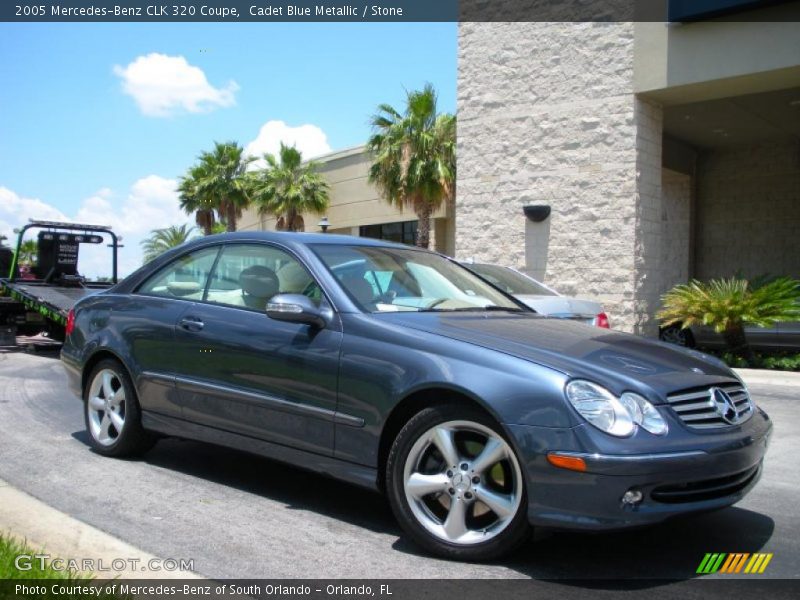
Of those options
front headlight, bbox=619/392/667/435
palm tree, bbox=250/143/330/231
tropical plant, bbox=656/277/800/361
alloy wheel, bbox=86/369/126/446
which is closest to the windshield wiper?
front headlight, bbox=619/392/667/435

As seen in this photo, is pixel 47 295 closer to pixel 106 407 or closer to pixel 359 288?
pixel 106 407

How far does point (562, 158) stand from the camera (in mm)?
14117

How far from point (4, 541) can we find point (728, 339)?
11111 millimetres

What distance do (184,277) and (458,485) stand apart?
2.68m

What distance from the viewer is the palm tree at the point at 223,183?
37.8 metres

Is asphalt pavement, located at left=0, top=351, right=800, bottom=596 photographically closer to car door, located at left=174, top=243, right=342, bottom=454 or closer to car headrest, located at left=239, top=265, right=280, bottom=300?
car door, located at left=174, top=243, right=342, bottom=454

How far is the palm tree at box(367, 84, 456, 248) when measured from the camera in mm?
23969

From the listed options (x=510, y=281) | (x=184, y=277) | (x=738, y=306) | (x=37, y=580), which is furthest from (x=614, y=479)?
(x=738, y=306)

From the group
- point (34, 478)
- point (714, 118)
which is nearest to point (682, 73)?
point (714, 118)

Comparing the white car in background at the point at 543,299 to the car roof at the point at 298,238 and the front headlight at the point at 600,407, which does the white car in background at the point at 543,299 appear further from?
the front headlight at the point at 600,407

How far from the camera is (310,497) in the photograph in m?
4.79

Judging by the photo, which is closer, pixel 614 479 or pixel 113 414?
pixel 614 479

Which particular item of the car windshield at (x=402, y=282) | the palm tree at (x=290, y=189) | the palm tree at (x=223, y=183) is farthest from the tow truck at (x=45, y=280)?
the palm tree at (x=223, y=183)

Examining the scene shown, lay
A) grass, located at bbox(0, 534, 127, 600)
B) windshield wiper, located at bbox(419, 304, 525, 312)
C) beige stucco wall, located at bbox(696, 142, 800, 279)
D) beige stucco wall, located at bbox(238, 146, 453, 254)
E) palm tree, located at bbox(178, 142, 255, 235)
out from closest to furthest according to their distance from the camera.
→ grass, located at bbox(0, 534, 127, 600), windshield wiper, located at bbox(419, 304, 525, 312), beige stucco wall, located at bbox(696, 142, 800, 279), beige stucco wall, located at bbox(238, 146, 453, 254), palm tree, located at bbox(178, 142, 255, 235)
